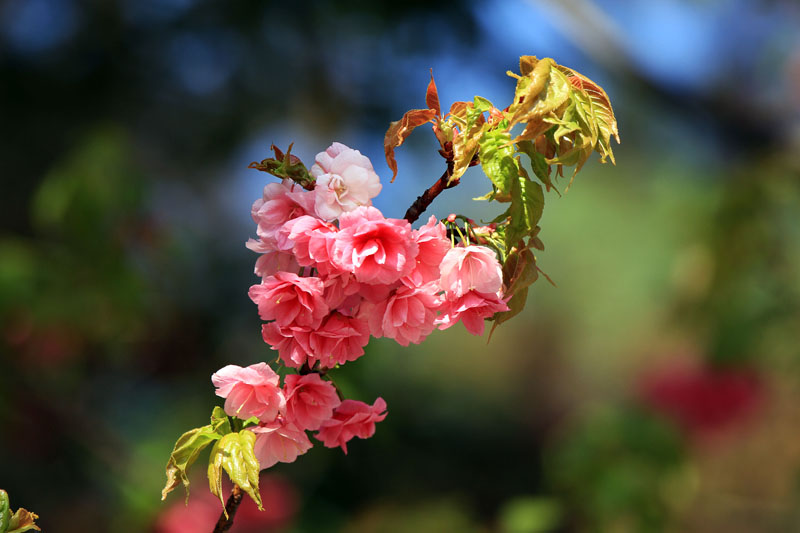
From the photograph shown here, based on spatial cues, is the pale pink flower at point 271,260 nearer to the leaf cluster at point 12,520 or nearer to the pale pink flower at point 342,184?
the pale pink flower at point 342,184

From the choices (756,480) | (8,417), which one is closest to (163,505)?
(8,417)

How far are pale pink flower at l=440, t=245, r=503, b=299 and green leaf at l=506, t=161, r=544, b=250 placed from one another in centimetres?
2

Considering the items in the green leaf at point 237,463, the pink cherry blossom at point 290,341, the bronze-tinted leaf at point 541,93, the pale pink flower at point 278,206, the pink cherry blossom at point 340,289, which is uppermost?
the bronze-tinted leaf at point 541,93

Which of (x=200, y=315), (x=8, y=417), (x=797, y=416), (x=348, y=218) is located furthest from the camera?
(x=797, y=416)

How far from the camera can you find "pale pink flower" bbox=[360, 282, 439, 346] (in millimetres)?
341

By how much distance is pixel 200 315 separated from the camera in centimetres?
189

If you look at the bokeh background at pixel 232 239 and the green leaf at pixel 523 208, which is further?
the bokeh background at pixel 232 239

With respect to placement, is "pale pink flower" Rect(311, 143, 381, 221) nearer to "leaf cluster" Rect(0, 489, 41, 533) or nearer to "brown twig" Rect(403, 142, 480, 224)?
"brown twig" Rect(403, 142, 480, 224)

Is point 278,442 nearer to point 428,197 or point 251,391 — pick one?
point 251,391

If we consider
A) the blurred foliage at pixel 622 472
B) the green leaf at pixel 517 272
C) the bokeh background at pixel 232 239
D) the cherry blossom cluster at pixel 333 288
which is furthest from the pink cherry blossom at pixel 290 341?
the blurred foliage at pixel 622 472

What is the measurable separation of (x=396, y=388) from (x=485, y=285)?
196 centimetres

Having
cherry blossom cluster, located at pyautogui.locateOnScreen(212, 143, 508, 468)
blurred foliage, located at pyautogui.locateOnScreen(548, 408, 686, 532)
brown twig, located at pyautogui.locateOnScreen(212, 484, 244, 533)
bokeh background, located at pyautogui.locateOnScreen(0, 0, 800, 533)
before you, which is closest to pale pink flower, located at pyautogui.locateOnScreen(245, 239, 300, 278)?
cherry blossom cluster, located at pyautogui.locateOnScreen(212, 143, 508, 468)

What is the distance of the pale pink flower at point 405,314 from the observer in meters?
0.34

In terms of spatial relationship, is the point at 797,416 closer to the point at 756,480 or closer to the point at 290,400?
the point at 756,480
